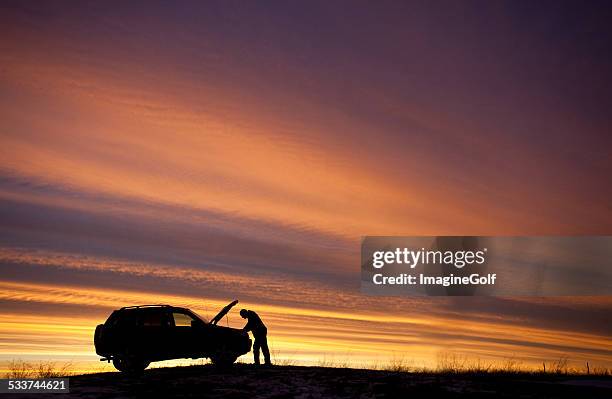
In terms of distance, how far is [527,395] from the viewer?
17328 millimetres

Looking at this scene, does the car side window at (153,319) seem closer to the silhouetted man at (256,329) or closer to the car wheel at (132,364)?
the car wheel at (132,364)

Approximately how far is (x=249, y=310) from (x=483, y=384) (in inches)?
309

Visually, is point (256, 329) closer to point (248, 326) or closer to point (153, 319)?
point (248, 326)

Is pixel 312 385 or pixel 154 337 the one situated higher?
pixel 154 337

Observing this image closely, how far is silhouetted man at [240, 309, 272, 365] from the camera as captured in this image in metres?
23.4

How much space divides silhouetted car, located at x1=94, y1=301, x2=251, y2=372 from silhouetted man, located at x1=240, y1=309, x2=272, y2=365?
3.00 feet

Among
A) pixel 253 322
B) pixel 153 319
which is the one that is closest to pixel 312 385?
pixel 253 322

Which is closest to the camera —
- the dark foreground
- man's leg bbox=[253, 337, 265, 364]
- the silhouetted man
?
the dark foreground

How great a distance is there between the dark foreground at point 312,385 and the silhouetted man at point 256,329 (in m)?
2.01

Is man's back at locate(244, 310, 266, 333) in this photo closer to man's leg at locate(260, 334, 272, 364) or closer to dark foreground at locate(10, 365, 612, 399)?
man's leg at locate(260, 334, 272, 364)

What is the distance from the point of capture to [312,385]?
60.4ft

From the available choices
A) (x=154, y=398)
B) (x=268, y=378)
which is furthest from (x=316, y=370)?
(x=154, y=398)

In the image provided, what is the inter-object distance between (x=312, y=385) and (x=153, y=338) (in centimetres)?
602

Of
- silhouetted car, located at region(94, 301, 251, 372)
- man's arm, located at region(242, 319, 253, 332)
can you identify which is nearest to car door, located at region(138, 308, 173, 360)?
silhouetted car, located at region(94, 301, 251, 372)
